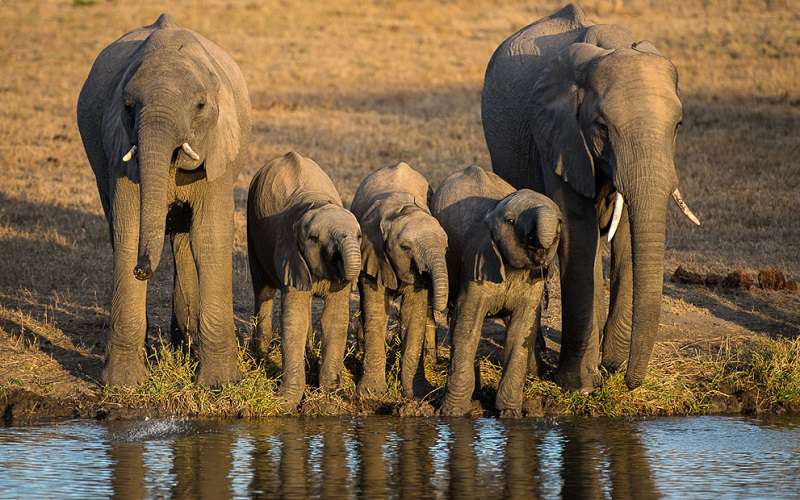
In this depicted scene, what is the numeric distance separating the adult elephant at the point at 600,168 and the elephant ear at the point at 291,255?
1671mm

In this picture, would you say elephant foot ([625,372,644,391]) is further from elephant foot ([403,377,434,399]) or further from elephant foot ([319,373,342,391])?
elephant foot ([319,373,342,391])

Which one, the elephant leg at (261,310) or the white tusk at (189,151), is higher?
the white tusk at (189,151)

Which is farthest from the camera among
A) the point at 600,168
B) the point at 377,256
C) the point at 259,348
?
the point at 259,348

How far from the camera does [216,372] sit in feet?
32.4

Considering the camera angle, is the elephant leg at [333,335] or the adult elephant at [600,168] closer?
the adult elephant at [600,168]

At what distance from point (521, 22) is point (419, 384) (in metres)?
25.5

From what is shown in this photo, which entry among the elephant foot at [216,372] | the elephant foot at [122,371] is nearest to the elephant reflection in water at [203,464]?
the elephant foot at [216,372]

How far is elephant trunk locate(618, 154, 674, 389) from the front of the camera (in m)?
8.89

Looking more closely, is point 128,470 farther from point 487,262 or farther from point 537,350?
point 537,350

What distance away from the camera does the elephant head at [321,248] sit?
29.8 feet

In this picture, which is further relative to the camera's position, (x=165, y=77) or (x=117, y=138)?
(x=117, y=138)

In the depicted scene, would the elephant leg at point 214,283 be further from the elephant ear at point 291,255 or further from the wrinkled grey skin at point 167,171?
the elephant ear at point 291,255

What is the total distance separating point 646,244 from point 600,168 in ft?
2.34

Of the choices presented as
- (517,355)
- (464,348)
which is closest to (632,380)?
(517,355)
